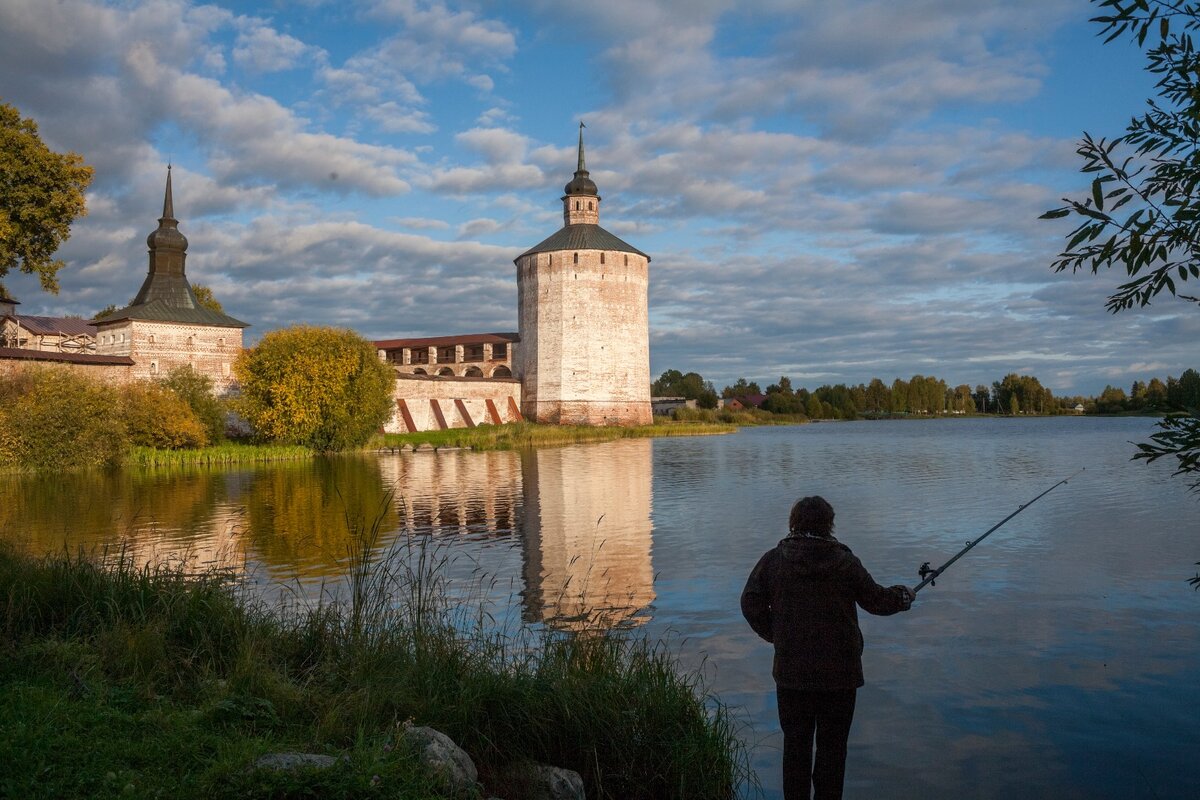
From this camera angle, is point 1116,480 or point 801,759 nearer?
point 801,759

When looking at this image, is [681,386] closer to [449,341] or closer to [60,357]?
[449,341]

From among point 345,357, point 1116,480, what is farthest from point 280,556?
point 345,357

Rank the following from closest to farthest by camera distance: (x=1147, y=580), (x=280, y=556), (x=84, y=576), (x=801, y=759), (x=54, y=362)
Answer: (x=801, y=759) → (x=84, y=576) → (x=1147, y=580) → (x=280, y=556) → (x=54, y=362)

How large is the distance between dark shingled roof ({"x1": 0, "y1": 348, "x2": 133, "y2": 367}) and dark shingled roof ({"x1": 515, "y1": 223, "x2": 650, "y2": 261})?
25.3 metres

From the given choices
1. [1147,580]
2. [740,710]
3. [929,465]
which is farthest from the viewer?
[929,465]

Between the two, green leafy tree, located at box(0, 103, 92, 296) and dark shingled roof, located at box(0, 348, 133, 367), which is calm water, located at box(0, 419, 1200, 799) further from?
dark shingled roof, located at box(0, 348, 133, 367)

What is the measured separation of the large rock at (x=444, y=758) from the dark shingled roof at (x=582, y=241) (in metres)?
49.8

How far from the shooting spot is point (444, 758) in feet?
11.6

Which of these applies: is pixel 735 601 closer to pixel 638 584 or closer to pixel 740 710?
pixel 638 584

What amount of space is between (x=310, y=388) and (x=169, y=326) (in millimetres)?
13097

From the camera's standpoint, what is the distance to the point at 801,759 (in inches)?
150

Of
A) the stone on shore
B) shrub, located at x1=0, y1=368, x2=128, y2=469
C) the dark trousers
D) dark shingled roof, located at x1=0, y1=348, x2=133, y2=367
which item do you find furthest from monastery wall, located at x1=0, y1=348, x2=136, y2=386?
the dark trousers

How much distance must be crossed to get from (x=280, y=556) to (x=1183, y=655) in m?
9.18

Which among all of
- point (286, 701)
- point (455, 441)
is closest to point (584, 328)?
point (455, 441)
